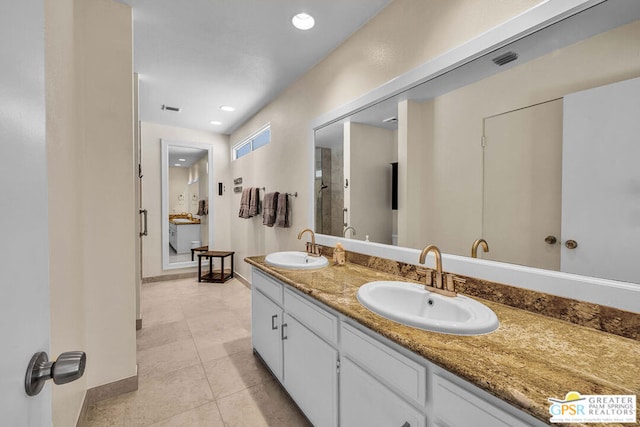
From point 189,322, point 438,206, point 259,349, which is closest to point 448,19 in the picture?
point 438,206

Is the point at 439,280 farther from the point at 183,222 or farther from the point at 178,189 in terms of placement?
the point at 183,222

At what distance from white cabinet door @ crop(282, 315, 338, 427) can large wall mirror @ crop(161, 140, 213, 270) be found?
12.0ft

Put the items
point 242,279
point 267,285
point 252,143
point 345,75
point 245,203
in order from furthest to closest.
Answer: point 242,279, point 252,143, point 245,203, point 345,75, point 267,285

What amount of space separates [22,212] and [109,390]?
2.04 metres

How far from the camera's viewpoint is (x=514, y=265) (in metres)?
1.18

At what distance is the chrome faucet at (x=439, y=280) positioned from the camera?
120 cm

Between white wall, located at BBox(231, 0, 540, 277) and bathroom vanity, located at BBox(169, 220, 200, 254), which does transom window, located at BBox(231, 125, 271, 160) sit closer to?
white wall, located at BBox(231, 0, 540, 277)

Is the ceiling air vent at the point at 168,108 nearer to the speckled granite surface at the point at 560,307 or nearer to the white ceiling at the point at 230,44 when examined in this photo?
the white ceiling at the point at 230,44

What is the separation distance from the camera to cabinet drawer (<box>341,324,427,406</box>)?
2.81 feet

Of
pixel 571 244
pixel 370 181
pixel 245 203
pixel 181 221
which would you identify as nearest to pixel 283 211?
pixel 245 203

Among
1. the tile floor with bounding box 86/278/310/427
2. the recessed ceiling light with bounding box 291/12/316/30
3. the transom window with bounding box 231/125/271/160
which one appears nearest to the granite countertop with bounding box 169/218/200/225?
the transom window with bounding box 231/125/271/160

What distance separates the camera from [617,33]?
93 cm

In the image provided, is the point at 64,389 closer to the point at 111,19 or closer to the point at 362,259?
the point at 362,259

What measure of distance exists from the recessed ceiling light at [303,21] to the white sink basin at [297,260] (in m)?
1.71
